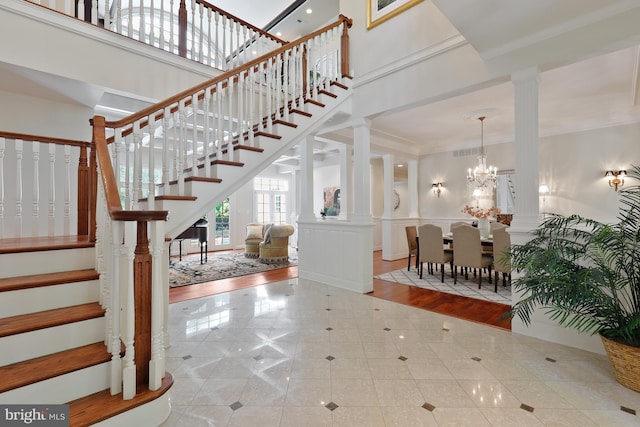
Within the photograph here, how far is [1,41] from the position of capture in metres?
2.54

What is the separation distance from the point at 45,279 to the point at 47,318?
0.34 metres

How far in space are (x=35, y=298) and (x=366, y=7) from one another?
5.21 metres

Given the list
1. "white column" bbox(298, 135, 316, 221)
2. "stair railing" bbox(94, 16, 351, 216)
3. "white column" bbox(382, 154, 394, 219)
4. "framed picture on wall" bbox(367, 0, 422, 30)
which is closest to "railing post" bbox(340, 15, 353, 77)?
"stair railing" bbox(94, 16, 351, 216)

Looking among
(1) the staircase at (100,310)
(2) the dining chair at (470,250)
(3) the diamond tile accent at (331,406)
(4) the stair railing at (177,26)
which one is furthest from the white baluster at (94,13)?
(2) the dining chair at (470,250)

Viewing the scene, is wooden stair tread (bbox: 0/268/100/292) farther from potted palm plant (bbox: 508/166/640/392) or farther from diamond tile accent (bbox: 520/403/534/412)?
potted palm plant (bbox: 508/166/640/392)

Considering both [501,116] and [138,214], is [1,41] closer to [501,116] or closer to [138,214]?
[138,214]

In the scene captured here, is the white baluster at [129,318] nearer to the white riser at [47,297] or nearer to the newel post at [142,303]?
the newel post at [142,303]

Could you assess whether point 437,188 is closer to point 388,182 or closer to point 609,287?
point 388,182

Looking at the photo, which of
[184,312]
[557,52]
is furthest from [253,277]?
[557,52]

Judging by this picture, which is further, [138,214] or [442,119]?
[442,119]

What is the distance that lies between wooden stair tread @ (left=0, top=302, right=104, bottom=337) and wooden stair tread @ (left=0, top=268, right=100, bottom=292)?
18cm

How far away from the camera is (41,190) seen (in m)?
3.71

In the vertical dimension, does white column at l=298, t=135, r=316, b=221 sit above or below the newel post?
above

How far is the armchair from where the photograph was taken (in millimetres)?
6633
